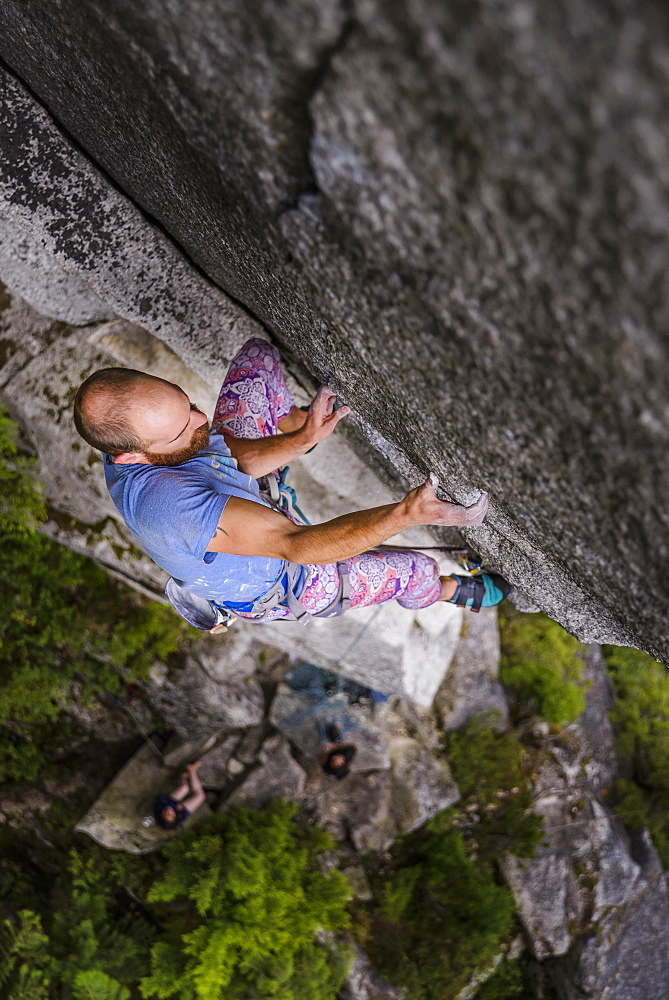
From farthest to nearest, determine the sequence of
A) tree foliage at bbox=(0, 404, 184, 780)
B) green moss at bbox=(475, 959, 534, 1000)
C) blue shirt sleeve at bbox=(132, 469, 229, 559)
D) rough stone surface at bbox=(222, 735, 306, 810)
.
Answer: green moss at bbox=(475, 959, 534, 1000)
rough stone surface at bbox=(222, 735, 306, 810)
tree foliage at bbox=(0, 404, 184, 780)
blue shirt sleeve at bbox=(132, 469, 229, 559)

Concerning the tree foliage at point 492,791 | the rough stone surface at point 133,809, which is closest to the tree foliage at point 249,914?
the rough stone surface at point 133,809

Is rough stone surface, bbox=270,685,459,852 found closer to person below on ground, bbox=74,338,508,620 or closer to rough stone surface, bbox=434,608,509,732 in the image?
rough stone surface, bbox=434,608,509,732

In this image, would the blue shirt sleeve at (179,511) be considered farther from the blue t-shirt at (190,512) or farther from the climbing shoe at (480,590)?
the climbing shoe at (480,590)

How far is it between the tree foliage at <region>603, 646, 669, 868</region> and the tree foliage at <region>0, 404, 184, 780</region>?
6.57m

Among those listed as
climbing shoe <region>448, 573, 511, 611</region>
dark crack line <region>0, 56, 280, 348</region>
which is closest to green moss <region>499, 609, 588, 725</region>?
climbing shoe <region>448, 573, 511, 611</region>

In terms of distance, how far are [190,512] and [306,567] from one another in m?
0.97

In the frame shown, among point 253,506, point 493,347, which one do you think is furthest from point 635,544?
point 253,506

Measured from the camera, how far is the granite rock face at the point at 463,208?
1072 mm

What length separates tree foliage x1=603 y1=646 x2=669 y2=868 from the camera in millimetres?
8289

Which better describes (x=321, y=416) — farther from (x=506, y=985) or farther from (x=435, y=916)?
(x=506, y=985)

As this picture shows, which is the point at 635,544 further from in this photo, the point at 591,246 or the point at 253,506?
the point at 253,506

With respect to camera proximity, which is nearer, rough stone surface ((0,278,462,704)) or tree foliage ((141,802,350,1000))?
rough stone surface ((0,278,462,704))

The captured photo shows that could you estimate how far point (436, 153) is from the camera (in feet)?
4.20

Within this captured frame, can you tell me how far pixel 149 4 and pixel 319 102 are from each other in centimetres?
60
